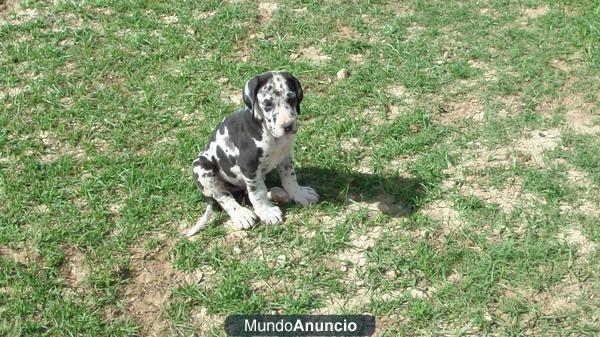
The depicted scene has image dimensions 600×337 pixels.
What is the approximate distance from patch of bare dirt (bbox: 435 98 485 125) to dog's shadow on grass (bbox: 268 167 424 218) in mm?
1085

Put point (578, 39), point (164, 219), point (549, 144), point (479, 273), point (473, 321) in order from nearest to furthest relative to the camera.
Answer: point (473, 321)
point (479, 273)
point (164, 219)
point (549, 144)
point (578, 39)

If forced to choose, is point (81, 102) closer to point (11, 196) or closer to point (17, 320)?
point (11, 196)

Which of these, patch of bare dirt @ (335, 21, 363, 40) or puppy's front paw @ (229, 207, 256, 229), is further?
patch of bare dirt @ (335, 21, 363, 40)

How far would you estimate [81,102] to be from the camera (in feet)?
25.1

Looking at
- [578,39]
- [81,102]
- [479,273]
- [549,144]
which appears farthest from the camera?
[578,39]

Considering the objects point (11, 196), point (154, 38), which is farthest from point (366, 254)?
point (154, 38)

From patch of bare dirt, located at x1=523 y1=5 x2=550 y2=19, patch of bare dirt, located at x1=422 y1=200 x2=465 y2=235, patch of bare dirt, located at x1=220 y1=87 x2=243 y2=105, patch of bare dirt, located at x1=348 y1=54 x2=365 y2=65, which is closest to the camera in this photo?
patch of bare dirt, located at x1=422 y1=200 x2=465 y2=235

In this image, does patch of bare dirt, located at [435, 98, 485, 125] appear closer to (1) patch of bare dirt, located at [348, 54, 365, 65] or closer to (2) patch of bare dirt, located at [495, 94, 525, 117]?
(2) patch of bare dirt, located at [495, 94, 525, 117]

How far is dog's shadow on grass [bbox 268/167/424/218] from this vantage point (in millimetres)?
6230

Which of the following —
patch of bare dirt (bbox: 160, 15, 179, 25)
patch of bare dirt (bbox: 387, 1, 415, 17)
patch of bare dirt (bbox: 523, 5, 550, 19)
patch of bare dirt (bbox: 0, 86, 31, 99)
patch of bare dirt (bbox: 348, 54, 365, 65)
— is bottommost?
patch of bare dirt (bbox: 0, 86, 31, 99)

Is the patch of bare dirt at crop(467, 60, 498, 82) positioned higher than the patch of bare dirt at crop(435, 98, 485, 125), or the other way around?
the patch of bare dirt at crop(467, 60, 498, 82)

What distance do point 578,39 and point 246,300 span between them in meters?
5.21

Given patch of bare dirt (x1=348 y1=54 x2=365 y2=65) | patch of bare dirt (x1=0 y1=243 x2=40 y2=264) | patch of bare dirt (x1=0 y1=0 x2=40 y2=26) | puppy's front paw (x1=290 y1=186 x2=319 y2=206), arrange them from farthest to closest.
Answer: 1. patch of bare dirt (x1=0 y1=0 x2=40 y2=26)
2. patch of bare dirt (x1=348 y1=54 x2=365 y2=65)
3. puppy's front paw (x1=290 y1=186 x2=319 y2=206)
4. patch of bare dirt (x1=0 y1=243 x2=40 y2=264)

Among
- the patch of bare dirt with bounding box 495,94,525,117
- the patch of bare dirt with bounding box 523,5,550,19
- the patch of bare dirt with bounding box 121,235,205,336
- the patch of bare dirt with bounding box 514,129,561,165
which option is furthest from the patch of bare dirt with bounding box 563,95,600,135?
the patch of bare dirt with bounding box 121,235,205,336
